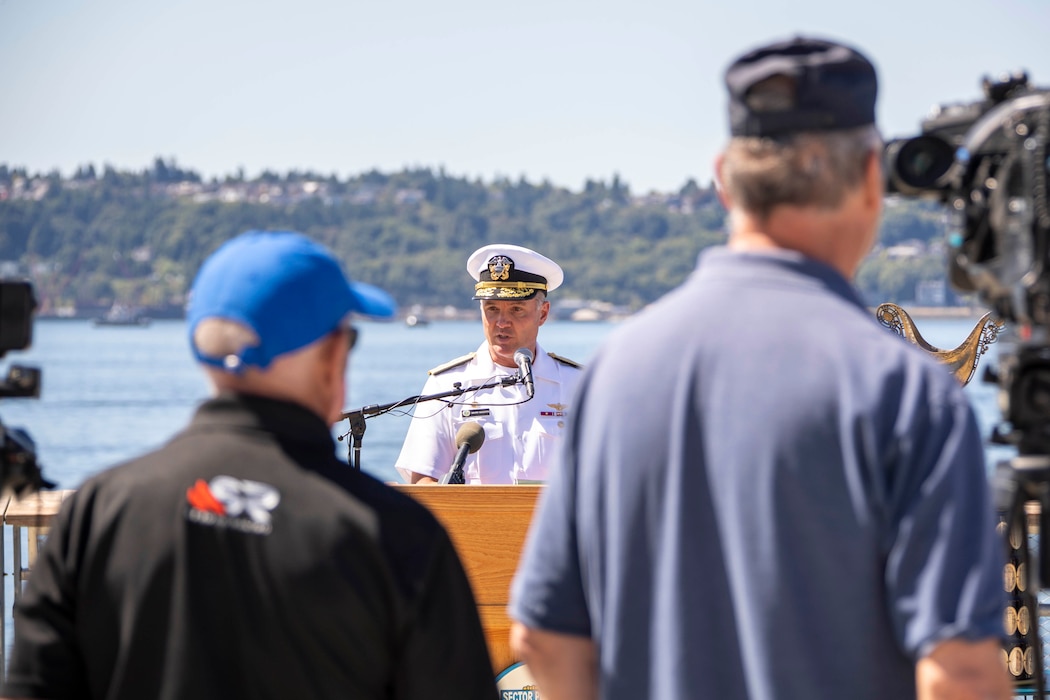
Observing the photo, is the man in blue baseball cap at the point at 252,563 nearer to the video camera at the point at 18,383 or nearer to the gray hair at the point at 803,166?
the video camera at the point at 18,383

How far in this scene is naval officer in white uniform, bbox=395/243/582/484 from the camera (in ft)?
16.1

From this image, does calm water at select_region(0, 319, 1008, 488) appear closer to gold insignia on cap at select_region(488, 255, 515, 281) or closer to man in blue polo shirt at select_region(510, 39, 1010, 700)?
man in blue polo shirt at select_region(510, 39, 1010, 700)

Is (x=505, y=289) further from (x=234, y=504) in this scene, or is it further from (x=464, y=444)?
(x=234, y=504)

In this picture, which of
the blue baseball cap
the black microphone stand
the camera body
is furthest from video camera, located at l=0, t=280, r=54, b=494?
the black microphone stand

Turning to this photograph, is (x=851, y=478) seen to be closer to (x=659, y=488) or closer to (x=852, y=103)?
(x=659, y=488)

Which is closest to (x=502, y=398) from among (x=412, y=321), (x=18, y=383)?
(x=412, y=321)

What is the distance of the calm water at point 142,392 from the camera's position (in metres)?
29.3

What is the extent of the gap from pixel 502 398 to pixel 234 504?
10.8ft

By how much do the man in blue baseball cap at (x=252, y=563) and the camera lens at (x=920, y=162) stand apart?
892 millimetres

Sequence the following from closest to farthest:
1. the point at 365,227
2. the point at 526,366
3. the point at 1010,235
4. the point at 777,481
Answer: the point at 777,481 → the point at 1010,235 → the point at 526,366 → the point at 365,227

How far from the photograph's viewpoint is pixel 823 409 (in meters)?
1.68

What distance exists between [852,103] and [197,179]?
399 ft

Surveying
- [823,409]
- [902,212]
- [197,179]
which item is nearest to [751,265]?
[823,409]

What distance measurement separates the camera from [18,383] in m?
2.16
